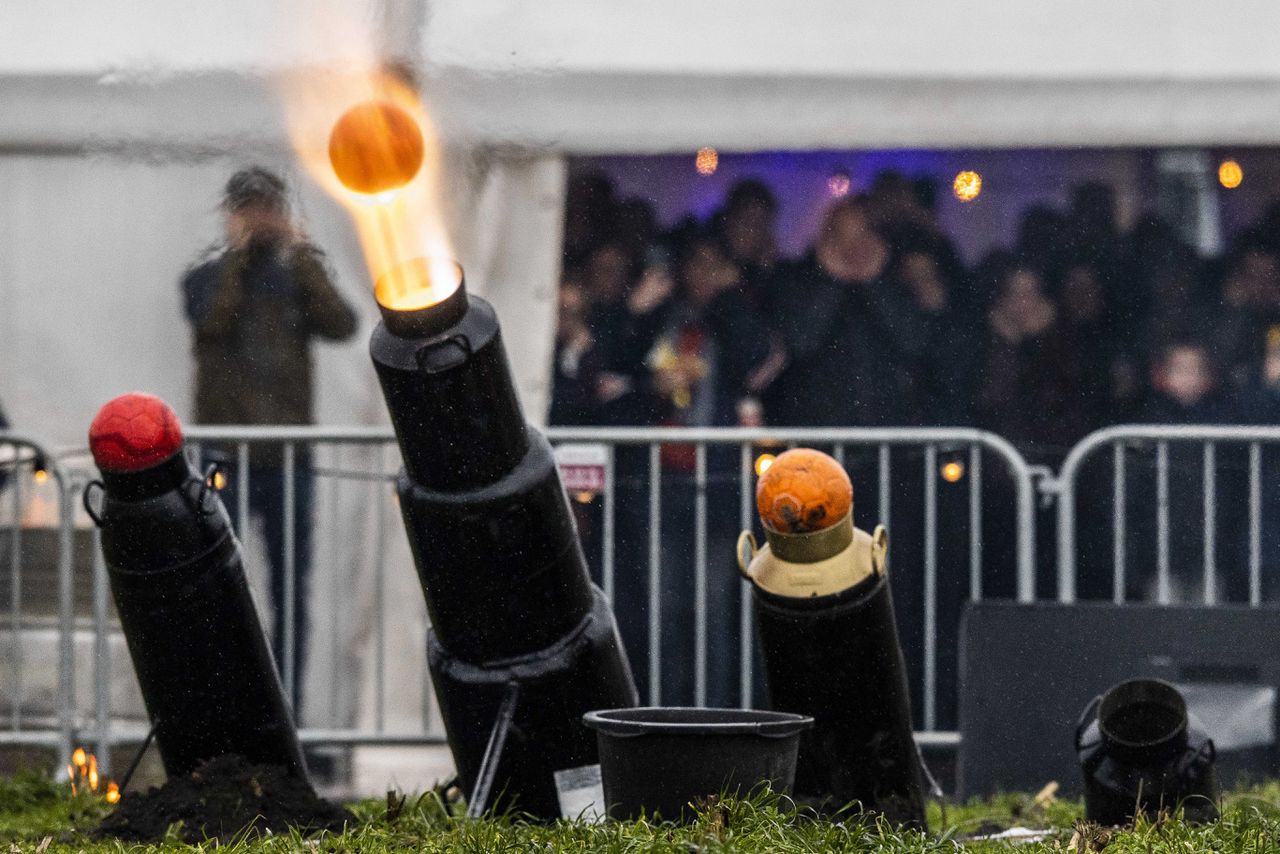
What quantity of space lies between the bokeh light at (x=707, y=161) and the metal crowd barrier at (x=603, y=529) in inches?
42.3

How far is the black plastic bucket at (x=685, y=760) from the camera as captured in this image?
15.6 ft

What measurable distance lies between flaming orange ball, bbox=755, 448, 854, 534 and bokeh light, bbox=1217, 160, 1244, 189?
3727 millimetres

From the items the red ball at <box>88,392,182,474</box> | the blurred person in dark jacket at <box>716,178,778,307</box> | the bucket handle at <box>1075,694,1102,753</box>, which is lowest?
the bucket handle at <box>1075,694,1102,753</box>

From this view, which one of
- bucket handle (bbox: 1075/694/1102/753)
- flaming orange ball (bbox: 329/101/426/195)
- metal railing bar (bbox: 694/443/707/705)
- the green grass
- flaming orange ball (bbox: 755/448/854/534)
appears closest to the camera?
the green grass

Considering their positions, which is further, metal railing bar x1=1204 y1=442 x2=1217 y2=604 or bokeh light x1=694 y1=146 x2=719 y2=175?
bokeh light x1=694 y1=146 x2=719 y2=175

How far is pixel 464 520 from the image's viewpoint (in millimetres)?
5336

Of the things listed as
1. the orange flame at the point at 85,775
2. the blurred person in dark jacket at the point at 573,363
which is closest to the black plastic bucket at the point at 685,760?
the orange flame at the point at 85,775

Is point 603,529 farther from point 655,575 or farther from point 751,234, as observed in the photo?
point 751,234

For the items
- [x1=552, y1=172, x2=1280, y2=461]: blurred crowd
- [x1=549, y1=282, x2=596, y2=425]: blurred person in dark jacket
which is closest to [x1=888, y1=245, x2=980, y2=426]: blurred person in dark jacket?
[x1=552, y1=172, x2=1280, y2=461]: blurred crowd

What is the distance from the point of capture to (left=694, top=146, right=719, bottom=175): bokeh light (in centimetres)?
828

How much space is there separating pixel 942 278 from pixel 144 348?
124 inches

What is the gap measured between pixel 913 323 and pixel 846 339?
271 millimetres

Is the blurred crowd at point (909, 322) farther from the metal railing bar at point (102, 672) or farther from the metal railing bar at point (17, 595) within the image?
the metal railing bar at point (17, 595)

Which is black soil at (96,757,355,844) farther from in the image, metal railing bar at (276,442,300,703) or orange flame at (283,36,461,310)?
metal railing bar at (276,442,300,703)
